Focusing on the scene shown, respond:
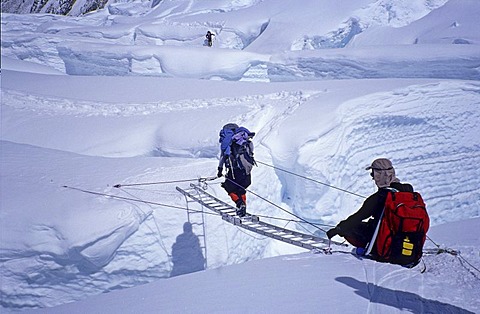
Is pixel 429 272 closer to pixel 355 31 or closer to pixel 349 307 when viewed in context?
pixel 349 307

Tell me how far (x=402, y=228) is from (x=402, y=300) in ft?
2.07

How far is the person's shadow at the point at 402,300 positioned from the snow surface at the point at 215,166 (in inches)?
0.5

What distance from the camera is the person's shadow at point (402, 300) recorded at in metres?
2.71

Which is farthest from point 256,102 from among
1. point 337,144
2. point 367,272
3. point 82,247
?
point 367,272

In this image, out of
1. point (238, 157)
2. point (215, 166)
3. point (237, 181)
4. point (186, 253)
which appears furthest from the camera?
point (215, 166)

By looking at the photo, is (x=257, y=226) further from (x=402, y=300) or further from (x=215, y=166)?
(x=215, y=166)

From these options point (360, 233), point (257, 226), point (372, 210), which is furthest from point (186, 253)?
point (372, 210)

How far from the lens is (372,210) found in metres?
2.70

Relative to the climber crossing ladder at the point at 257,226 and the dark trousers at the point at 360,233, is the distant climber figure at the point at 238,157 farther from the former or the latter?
the dark trousers at the point at 360,233

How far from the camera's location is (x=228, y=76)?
11.9m

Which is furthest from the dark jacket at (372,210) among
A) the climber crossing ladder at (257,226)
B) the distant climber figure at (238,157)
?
the distant climber figure at (238,157)

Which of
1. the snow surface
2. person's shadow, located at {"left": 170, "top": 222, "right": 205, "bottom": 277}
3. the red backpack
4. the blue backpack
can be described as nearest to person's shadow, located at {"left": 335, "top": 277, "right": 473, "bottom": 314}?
the snow surface

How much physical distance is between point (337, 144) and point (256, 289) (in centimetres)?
391

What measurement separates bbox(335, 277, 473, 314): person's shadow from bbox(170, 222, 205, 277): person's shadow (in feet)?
8.31
